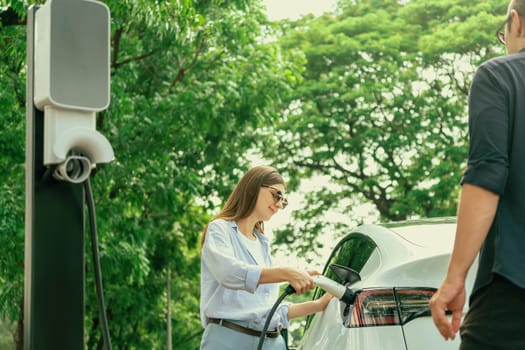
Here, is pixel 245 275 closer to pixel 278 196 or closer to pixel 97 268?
pixel 278 196

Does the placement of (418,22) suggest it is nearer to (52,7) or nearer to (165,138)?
(165,138)

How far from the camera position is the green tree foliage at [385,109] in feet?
68.9

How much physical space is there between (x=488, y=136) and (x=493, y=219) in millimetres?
236

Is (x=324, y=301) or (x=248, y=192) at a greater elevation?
(x=248, y=192)

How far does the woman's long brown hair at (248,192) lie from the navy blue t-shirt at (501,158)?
191 centimetres

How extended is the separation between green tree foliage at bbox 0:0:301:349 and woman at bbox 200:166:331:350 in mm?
5208

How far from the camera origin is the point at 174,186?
42.4 ft

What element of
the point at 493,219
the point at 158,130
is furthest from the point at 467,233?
the point at 158,130

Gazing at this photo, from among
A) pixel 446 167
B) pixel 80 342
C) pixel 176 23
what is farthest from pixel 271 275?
pixel 446 167

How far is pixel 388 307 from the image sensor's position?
12.7 feet

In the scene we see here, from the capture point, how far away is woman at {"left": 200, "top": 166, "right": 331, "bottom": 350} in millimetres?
4023

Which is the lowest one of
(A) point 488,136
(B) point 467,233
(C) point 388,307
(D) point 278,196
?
(C) point 388,307

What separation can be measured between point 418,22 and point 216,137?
1012cm

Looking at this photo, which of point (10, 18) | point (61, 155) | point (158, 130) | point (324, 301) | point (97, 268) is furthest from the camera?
point (158, 130)
